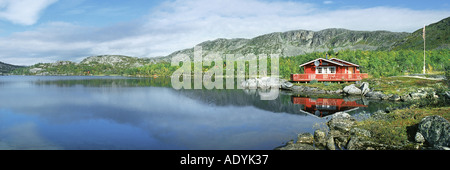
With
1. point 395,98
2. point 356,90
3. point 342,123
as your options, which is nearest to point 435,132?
point 342,123

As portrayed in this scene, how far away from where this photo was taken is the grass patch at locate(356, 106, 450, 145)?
13945mm

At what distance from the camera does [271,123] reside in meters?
21.2

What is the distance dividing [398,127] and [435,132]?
2.50m

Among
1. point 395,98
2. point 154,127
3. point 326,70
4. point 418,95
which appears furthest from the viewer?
point 326,70

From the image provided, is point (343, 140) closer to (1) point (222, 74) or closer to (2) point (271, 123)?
(2) point (271, 123)

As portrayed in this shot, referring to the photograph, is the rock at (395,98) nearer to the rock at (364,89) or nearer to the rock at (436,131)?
the rock at (364,89)

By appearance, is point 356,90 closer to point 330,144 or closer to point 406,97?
point 406,97

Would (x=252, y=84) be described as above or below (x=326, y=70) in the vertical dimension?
below

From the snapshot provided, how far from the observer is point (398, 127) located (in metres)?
15.4

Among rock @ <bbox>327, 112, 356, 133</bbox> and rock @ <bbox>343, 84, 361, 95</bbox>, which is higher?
rock @ <bbox>343, 84, 361, 95</bbox>

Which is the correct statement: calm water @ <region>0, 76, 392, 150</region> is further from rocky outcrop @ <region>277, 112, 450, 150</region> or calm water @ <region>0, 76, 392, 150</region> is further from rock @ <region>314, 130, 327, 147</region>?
rocky outcrop @ <region>277, 112, 450, 150</region>

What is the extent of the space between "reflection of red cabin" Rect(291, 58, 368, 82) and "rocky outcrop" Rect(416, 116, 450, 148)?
3650 cm

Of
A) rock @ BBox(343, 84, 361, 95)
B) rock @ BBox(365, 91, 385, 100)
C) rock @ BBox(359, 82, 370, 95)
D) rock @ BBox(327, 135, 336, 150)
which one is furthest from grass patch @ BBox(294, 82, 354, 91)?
rock @ BBox(327, 135, 336, 150)
